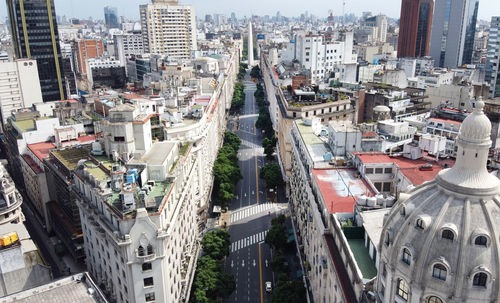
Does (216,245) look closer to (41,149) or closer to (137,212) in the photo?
(137,212)

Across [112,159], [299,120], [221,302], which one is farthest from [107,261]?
[299,120]

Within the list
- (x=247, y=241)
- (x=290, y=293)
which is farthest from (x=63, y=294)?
(x=247, y=241)

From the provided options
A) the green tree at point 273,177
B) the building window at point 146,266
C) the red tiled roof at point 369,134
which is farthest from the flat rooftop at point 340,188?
the green tree at point 273,177

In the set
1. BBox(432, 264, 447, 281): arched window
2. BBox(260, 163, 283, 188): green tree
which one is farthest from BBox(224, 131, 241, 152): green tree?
BBox(432, 264, 447, 281): arched window

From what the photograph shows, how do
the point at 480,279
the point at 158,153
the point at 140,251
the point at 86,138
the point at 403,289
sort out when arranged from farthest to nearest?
the point at 86,138 → the point at 158,153 → the point at 140,251 → the point at 403,289 → the point at 480,279

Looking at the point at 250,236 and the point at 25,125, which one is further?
the point at 25,125

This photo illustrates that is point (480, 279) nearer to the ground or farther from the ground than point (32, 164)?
farther from the ground

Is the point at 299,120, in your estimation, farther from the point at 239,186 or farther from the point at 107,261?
→ the point at 107,261

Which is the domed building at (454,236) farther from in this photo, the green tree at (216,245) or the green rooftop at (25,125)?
the green rooftop at (25,125)
